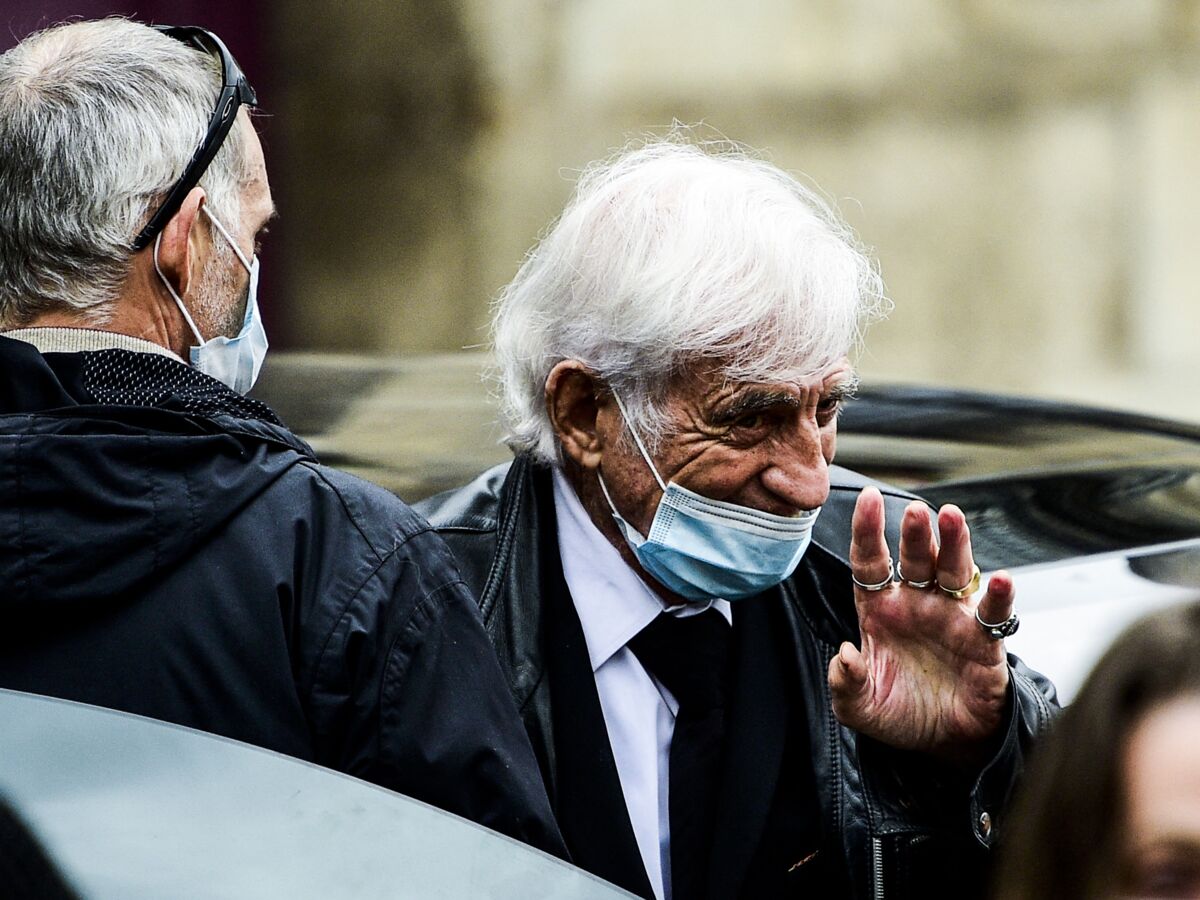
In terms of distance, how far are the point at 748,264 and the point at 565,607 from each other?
0.57 meters

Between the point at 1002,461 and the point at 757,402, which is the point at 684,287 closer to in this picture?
the point at 757,402

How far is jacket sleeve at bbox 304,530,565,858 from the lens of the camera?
5.77 feet

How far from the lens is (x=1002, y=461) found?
359 cm

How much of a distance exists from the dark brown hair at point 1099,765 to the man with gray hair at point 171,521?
0.73 meters

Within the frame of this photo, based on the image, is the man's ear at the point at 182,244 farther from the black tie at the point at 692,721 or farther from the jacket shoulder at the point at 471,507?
the black tie at the point at 692,721

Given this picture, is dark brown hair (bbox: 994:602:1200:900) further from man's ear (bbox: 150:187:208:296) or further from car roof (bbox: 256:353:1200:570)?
car roof (bbox: 256:353:1200:570)

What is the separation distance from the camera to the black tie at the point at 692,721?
2.35m

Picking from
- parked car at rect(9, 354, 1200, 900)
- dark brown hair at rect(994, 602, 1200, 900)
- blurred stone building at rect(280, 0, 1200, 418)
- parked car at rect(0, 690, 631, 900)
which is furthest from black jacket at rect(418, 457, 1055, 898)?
blurred stone building at rect(280, 0, 1200, 418)

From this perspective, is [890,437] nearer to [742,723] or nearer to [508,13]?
[742,723]

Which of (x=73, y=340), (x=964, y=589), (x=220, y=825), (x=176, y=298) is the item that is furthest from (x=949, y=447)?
(x=220, y=825)

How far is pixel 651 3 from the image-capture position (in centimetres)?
966

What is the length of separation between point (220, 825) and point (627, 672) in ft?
3.45

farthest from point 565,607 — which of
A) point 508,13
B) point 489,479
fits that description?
point 508,13

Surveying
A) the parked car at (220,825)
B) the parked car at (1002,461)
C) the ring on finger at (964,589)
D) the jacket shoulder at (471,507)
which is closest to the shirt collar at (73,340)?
the parked car at (220,825)
